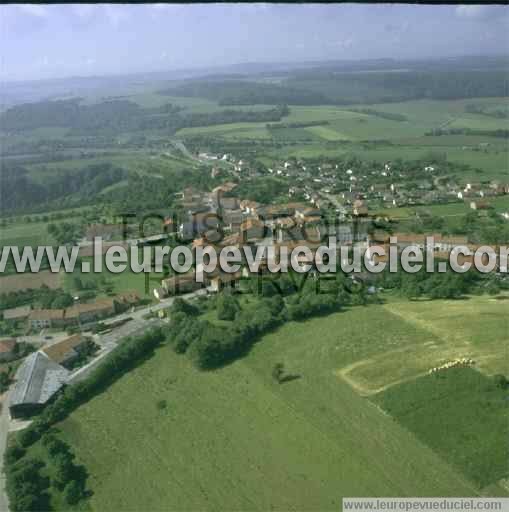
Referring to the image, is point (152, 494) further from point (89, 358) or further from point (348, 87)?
point (348, 87)

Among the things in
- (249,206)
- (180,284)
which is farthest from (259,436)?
(249,206)

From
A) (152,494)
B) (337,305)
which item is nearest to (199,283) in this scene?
(337,305)

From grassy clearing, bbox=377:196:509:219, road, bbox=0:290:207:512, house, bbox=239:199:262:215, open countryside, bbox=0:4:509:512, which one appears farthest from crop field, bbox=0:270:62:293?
grassy clearing, bbox=377:196:509:219

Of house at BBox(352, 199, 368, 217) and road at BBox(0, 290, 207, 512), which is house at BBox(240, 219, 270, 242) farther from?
road at BBox(0, 290, 207, 512)

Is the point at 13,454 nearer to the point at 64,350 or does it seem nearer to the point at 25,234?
the point at 64,350

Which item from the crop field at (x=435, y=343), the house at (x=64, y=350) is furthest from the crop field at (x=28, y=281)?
the crop field at (x=435, y=343)

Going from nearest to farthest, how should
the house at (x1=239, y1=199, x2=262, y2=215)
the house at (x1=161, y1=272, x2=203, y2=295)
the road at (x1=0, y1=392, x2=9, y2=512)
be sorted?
the road at (x1=0, y1=392, x2=9, y2=512) < the house at (x1=161, y1=272, x2=203, y2=295) < the house at (x1=239, y1=199, x2=262, y2=215)

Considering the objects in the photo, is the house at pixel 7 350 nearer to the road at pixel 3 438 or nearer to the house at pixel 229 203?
the road at pixel 3 438
